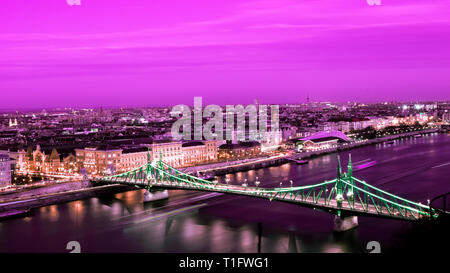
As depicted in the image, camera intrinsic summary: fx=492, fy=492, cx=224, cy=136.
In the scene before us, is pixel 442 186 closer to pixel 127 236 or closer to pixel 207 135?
pixel 127 236

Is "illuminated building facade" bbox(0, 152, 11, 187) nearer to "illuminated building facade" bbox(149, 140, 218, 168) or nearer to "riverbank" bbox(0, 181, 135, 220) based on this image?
"riverbank" bbox(0, 181, 135, 220)

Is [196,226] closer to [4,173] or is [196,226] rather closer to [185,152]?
[4,173]

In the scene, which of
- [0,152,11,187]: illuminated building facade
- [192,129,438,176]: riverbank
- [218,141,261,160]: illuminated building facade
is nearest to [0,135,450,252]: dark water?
[0,152,11,187]: illuminated building facade

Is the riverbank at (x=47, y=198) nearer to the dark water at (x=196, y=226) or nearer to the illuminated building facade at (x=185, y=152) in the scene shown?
the dark water at (x=196, y=226)

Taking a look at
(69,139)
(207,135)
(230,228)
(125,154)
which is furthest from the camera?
(69,139)

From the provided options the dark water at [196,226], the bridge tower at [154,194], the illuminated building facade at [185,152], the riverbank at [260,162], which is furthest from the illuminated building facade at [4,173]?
the riverbank at [260,162]

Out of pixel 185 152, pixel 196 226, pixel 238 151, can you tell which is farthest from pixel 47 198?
pixel 238 151

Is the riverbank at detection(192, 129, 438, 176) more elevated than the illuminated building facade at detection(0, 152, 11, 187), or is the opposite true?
the illuminated building facade at detection(0, 152, 11, 187)

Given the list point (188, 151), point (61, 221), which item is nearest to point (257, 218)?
point (61, 221)
